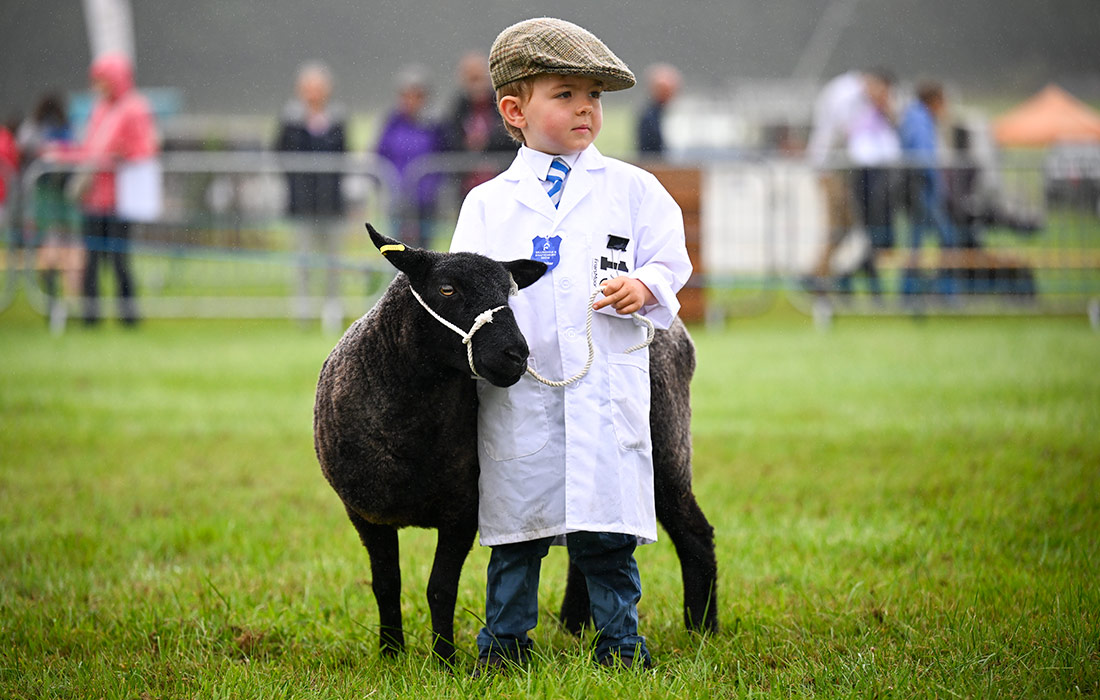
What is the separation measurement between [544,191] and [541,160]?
0.32 feet

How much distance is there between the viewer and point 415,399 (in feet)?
11.5

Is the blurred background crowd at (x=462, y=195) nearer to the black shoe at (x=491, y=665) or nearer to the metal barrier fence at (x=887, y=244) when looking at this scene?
the metal barrier fence at (x=887, y=244)

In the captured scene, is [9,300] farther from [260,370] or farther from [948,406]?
[948,406]

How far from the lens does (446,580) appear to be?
3.68 m

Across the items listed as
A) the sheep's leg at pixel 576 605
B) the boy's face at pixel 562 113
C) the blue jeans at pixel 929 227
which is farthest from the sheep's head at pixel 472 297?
the blue jeans at pixel 929 227

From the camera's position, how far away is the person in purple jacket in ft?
44.3

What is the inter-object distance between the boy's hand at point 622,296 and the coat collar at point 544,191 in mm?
275

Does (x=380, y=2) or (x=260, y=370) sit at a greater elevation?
(x=380, y=2)

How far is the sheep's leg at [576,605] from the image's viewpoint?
164 inches

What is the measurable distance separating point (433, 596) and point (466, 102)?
11.0 metres

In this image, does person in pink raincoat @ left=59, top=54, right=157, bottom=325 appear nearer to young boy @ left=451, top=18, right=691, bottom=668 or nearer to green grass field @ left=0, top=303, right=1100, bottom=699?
green grass field @ left=0, top=303, right=1100, bottom=699

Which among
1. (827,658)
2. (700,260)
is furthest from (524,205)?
(700,260)

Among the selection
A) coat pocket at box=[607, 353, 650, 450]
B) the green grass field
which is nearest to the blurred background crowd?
the green grass field

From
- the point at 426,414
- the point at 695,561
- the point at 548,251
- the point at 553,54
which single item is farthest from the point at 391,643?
the point at 553,54
